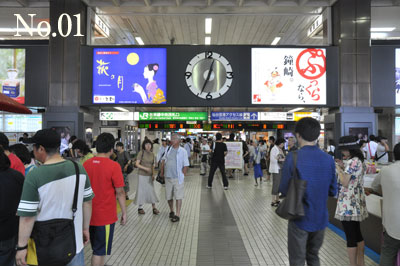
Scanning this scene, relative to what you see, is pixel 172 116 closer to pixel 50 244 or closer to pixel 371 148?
pixel 371 148

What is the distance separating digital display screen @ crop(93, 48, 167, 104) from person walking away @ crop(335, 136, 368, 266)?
679 cm

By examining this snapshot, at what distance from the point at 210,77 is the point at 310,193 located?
7505mm

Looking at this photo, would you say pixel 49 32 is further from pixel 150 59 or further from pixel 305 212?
pixel 305 212

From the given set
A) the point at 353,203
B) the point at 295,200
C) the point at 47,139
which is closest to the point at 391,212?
the point at 353,203

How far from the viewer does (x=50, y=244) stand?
243 centimetres

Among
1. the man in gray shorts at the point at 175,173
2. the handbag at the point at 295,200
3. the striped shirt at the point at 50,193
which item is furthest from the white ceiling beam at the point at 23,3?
the handbag at the point at 295,200

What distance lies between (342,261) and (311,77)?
256 inches

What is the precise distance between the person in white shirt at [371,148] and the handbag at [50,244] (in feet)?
30.5

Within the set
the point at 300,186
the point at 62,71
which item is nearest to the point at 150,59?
the point at 62,71

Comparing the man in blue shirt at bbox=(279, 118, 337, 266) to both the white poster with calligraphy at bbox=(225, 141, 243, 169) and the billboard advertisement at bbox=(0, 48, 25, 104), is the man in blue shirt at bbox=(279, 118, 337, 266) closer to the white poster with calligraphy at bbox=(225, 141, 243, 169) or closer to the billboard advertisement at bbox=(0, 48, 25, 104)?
the billboard advertisement at bbox=(0, 48, 25, 104)

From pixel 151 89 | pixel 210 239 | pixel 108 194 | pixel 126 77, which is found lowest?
pixel 210 239

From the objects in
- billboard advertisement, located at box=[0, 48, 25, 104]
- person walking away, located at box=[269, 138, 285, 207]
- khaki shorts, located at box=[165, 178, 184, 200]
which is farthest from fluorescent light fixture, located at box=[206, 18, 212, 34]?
khaki shorts, located at box=[165, 178, 184, 200]

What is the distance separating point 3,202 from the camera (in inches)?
111

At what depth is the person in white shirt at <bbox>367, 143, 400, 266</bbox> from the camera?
3.15 meters
